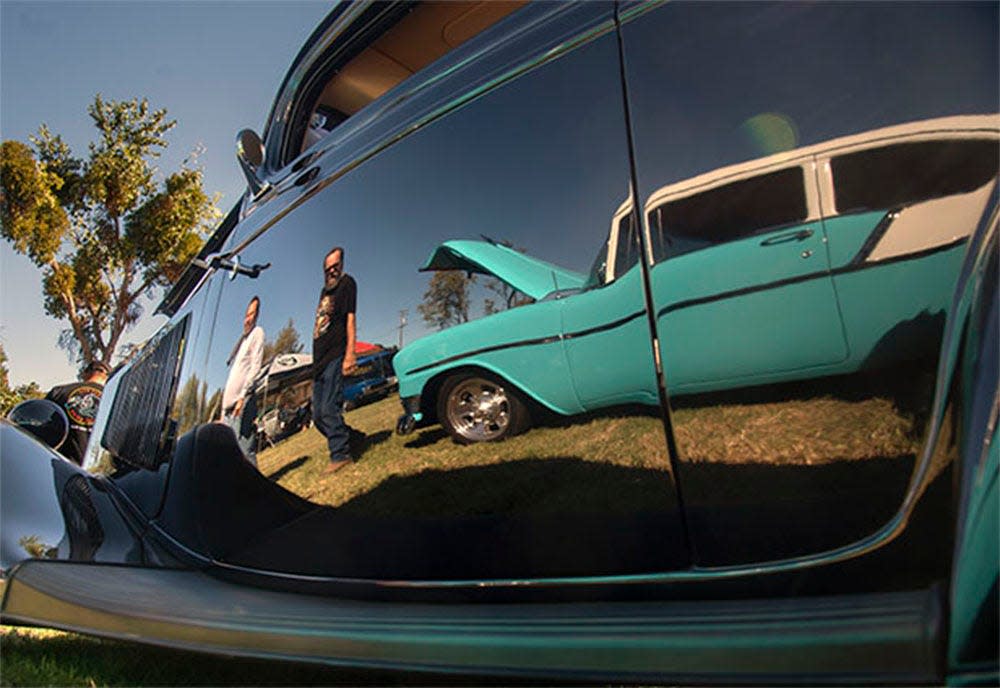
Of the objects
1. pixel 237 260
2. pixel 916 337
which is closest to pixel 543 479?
pixel 916 337

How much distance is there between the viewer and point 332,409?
4.89 ft

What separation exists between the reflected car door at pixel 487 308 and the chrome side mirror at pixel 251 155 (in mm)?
616

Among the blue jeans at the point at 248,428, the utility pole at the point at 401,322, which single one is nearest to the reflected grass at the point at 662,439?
the utility pole at the point at 401,322

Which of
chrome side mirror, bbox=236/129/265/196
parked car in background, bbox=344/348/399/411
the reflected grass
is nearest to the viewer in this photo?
the reflected grass

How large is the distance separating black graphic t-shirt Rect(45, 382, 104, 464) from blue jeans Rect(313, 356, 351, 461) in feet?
6.12

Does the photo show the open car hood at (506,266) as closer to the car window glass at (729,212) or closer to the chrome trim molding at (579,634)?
the car window glass at (729,212)

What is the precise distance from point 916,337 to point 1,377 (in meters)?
8.28

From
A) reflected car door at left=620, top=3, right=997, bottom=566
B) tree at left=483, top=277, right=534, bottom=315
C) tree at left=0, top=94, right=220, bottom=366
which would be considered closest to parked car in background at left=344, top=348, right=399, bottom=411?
tree at left=483, top=277, right=534, bottom=315

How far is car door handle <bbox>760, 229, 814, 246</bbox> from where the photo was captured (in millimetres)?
930

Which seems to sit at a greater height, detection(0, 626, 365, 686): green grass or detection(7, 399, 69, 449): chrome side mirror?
detection(7, 399, 69, 449): chrome side mirror

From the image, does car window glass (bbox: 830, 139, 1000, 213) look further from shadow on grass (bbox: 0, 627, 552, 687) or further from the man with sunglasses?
shadow on grass (bbox: 0, 627, 552, 687)

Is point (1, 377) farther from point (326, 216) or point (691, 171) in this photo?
point (691, 171)

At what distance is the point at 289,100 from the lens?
2.12 meters

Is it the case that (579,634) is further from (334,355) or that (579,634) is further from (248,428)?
(248,428)
